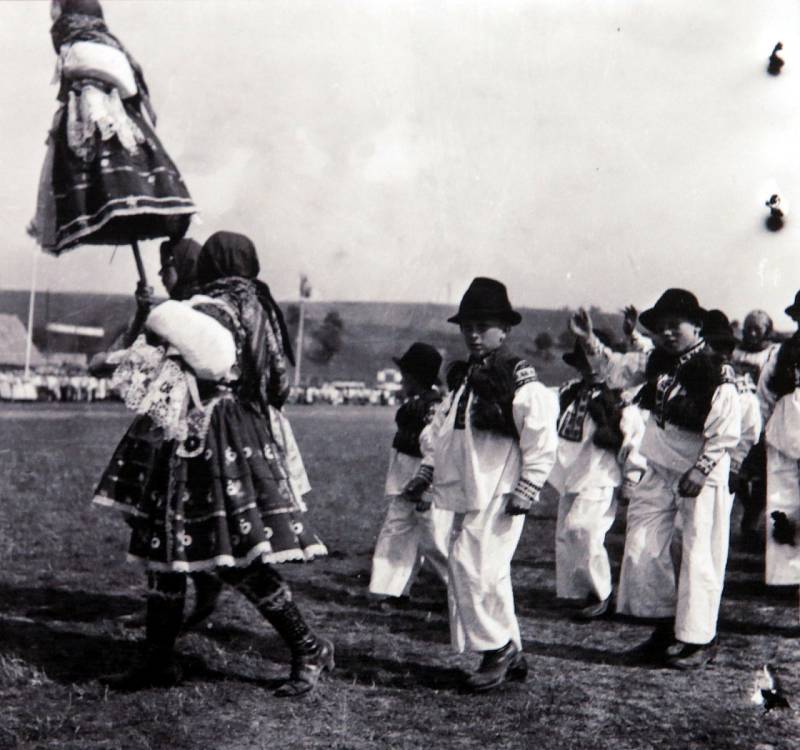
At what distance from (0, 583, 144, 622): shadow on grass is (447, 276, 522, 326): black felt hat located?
10.3ft

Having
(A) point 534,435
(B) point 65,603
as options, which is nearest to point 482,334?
(A) point 534,435

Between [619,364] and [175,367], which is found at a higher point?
[619,364]

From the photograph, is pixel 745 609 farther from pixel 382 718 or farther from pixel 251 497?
pixel 251 497

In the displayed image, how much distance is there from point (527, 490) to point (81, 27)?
322 centimetres

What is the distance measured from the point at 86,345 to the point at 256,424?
9078cm

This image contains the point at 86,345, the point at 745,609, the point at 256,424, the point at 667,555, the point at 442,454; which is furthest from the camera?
the point at 86,345

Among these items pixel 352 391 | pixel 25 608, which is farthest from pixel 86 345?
pixel 25 608

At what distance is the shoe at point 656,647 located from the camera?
5.68 metres

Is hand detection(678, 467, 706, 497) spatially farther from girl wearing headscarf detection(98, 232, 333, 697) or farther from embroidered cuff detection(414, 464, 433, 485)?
girl wearing headscarf detection(98, 232, 333, 697)

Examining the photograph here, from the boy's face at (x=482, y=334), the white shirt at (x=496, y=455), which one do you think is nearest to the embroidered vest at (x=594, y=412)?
the white shirt at (x=496, y=455)

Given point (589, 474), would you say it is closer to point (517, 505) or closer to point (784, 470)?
point (784, 470)

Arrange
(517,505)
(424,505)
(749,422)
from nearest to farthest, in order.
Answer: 1. (517,505)
2. (749,422)
3. (424,505)

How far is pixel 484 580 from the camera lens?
197 inches

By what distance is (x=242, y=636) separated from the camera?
6066 mm
